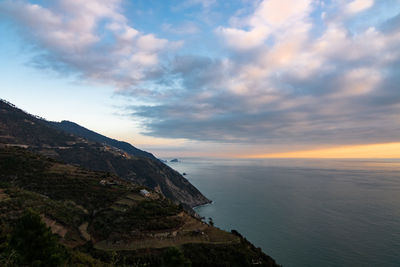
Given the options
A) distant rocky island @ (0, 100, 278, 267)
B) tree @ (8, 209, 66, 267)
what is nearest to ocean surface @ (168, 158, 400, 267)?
distant rocky island @ (0, 100, 278, 267)

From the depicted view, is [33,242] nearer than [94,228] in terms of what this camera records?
Yes

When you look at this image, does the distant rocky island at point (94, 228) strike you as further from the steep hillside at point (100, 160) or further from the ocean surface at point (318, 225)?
the steep hillside at point (100, 160)

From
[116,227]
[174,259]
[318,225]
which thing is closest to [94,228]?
[116,227]

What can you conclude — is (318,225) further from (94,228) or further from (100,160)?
(100,160)

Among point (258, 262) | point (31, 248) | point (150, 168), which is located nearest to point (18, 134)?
point (150, 168)

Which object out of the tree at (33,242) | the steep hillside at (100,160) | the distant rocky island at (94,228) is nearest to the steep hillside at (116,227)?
the distant rocky island at (94,228)

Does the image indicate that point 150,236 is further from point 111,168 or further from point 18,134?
point 18,134
